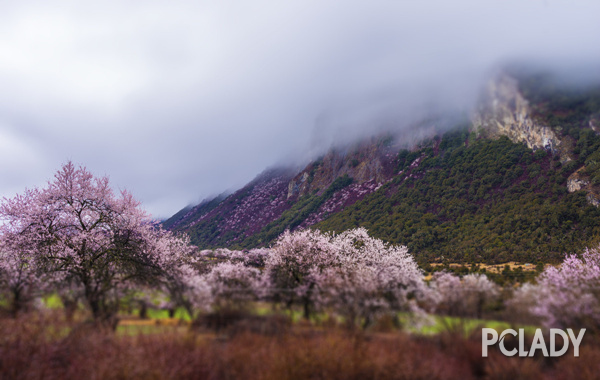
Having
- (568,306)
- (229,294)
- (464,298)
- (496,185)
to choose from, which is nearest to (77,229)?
(229,294)

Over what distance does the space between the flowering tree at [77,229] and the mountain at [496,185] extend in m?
38.2

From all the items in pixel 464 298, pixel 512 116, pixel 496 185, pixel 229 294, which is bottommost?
pixel 229 294

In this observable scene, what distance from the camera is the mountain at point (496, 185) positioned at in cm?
3491

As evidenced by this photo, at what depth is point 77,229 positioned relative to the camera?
16938 mm

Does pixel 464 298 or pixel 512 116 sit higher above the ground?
pixel 512 116

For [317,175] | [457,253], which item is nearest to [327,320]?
[457,253]

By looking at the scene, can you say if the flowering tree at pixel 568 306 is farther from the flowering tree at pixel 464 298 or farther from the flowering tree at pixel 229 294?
the flowering tree at pixel 229 294

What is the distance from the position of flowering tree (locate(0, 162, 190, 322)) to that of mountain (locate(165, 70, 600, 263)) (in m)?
38.2

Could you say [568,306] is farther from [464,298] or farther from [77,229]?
[77,229]

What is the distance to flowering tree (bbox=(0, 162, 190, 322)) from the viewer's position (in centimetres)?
1597

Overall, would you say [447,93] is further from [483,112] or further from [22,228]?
[22,228]

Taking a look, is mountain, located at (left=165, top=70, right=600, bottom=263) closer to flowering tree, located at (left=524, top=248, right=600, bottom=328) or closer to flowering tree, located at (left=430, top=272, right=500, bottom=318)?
flowering tree, located at (left=524, top=248, right=600, bottom=328)

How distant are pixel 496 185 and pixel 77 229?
6107 centimetres

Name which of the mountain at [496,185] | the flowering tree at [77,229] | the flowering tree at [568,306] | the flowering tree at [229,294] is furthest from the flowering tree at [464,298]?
the mountain at [496,185]
